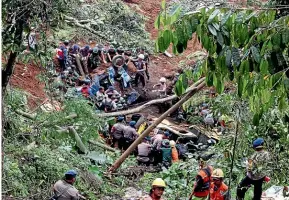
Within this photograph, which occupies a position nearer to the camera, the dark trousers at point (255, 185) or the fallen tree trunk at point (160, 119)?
the dark trousers at point (255, 185)

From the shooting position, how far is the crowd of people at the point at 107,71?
17.8 meters

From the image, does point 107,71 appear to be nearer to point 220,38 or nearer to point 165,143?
point 165,143

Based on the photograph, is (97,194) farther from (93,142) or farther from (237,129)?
(237,129)

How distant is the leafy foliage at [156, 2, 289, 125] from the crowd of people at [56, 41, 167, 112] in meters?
13.8

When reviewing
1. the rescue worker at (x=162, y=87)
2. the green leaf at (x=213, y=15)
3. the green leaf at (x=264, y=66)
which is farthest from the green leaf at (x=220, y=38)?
the rescue worker at (x=162, y=87)

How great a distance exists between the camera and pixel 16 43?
573cm

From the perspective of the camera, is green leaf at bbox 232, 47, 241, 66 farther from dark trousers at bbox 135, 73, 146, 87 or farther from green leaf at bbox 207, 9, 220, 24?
dark trousers at bbox 135, 73, 146, 87

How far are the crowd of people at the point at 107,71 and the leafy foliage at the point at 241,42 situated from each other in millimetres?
13846

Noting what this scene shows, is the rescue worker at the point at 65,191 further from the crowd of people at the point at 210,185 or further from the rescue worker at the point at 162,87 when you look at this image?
the rescue worker at the point at 162,87

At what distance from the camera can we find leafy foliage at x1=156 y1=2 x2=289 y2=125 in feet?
10.2

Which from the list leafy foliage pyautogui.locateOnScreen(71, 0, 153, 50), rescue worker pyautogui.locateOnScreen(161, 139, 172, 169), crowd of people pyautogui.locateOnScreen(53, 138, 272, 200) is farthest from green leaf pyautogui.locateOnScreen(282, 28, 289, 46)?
leafy foliage pyautogui.locateOnScreen(71, 0, 153, 50)

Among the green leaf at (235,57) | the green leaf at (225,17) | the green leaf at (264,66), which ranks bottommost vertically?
the green leaf at (264,66)

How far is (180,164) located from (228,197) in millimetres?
3919

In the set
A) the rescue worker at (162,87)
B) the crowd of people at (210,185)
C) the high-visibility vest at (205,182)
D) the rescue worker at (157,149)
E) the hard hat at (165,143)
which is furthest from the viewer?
the rescue worker at (162,87)
